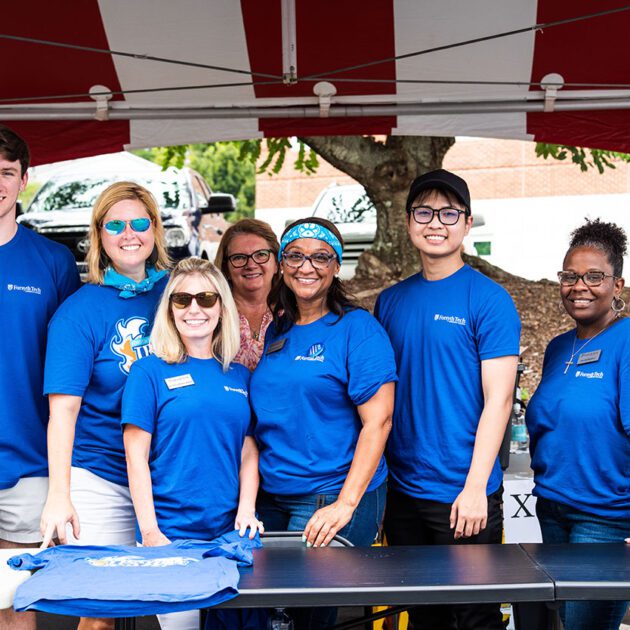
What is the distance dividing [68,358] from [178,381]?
0.40m

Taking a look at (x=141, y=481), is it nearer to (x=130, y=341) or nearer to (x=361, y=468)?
(x=130, y=341)

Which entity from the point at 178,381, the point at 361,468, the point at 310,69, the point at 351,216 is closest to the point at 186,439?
the point at 178,381

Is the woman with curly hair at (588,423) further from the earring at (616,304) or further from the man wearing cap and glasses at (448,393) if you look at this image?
the man wearing cap and glasses at (448,393)

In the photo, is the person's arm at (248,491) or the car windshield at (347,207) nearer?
the person's arm at (248,491)

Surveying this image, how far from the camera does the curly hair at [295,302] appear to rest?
316 centimetres

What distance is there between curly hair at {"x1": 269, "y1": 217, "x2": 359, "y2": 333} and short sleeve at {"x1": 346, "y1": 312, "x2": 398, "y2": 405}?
12 centimetres

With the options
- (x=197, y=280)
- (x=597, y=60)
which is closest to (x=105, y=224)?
(x=197, y=280)

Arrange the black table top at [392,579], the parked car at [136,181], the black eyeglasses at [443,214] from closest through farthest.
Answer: the black table top at [392,579] → the black eyeglasses at [443,214] → the parked car at [136,181]

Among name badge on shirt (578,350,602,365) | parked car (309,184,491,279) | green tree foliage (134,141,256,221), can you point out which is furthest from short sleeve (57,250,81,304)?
green tree foliage (134,141,256,221)

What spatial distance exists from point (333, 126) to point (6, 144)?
6.80 feet

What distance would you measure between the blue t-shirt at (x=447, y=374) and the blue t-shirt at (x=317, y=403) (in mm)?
149

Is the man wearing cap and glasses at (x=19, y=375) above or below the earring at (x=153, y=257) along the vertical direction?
below

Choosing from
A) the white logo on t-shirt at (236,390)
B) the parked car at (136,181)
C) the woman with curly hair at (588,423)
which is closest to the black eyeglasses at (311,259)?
the white logo on t-shirt at (236,390)

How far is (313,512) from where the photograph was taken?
2975 millimetres
